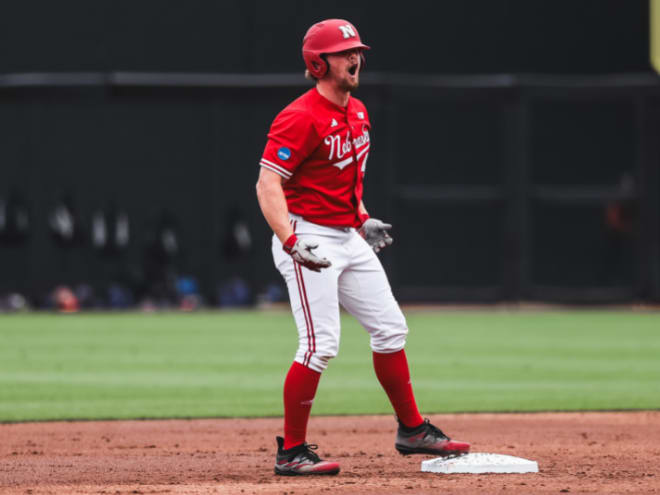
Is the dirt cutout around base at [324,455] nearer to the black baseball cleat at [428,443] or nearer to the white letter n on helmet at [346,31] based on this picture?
the black baseball cleat at [428,443]

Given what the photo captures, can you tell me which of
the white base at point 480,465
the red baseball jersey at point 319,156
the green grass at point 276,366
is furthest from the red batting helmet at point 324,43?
the green grass at point 276,366

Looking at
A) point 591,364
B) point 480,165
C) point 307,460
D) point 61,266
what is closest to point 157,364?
point 591,364

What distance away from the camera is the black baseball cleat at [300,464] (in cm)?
555

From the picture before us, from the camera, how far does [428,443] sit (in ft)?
19.2

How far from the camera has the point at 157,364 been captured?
11047 millimetres

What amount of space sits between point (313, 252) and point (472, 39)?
14.7m

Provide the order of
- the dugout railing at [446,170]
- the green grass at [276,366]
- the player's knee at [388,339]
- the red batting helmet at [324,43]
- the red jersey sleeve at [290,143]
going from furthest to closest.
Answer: the dugout railing at [446,170], the green grass at [276,366], the player's knee at [388,339], the red batting helmet at [324,43], the red jersey sleeve at [290,143]

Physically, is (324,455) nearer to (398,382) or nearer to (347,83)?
(398,382)

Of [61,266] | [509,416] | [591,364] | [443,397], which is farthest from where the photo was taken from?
[61,266]

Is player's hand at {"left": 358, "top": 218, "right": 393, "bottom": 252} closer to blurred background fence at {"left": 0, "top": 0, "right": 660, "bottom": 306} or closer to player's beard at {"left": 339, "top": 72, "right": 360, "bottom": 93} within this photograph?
player's beard at {"left": 339, "top": 72, "right": 360, "bottom": 93}

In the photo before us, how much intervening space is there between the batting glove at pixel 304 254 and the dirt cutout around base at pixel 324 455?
37.7 inches

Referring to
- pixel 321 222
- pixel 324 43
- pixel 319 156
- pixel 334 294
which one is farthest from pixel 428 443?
pixel 324 43

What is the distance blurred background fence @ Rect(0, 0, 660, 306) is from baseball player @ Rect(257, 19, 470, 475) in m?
12.0

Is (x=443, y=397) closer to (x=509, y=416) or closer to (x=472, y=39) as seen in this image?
(x=509, y=416)
